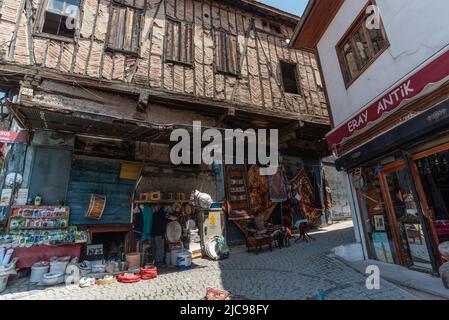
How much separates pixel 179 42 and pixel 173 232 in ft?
22.0

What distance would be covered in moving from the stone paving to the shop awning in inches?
100

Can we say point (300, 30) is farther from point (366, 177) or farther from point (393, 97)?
point (366, 177)

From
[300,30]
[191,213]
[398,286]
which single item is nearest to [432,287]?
[398,286]

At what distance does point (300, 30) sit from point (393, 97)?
15.1ft

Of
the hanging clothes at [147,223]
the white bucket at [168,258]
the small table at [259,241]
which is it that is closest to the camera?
the white bucket at [168,258]

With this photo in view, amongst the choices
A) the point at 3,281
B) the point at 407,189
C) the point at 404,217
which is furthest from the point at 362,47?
the point at 3,281

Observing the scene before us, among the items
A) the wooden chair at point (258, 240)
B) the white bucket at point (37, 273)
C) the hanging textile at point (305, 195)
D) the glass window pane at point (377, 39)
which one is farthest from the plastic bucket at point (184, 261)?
the glass window pane at point (377, 39)

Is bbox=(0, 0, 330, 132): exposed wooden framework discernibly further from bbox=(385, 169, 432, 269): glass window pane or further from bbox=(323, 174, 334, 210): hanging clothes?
bbox=(385, 169, 432, 269): glass window pane

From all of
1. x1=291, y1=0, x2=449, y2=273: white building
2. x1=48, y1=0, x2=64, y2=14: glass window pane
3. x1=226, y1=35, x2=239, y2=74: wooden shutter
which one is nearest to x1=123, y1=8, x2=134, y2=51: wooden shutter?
x1=48, y1=0, x2=64, y2=14: glass window pane

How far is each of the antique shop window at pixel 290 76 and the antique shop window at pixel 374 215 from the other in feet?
19.1

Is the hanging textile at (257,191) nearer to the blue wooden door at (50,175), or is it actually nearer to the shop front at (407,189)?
the shop front at (407,189)

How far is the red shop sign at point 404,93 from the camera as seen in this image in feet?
12.6

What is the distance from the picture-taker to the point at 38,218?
6.46 m
